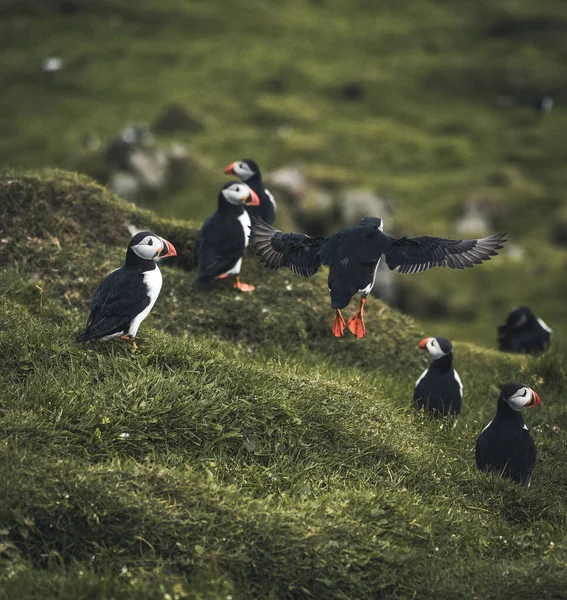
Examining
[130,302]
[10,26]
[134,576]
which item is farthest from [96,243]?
[10,26]

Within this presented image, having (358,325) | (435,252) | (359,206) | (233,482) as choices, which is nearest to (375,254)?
(435,252)

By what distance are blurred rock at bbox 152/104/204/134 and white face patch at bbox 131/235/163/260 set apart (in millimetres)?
22445

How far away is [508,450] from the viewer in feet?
22.0

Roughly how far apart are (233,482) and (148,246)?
2.14 meters

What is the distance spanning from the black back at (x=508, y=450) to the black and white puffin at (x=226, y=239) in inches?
136

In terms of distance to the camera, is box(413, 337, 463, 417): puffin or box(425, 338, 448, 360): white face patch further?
box(425, 338, 448, 360): white face patch

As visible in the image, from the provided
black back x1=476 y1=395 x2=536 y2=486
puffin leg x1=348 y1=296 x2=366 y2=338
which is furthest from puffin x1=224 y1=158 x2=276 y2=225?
black back x1=476 y1=395 x2=536 y2=486

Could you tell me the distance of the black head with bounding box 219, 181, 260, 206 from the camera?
938 cm

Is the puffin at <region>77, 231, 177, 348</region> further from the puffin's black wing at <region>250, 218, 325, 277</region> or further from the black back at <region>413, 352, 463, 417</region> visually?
the black back at <region>413, 352, 463, 417</region>

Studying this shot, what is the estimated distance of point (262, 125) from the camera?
1187 inches

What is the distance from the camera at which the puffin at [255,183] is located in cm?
1055

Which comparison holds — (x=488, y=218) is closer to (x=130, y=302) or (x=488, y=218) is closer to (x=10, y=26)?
(x=130, y=302)

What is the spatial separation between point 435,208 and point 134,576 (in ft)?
66.4

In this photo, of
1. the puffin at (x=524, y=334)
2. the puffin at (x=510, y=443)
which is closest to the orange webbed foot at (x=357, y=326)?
the puffin at (x=510, y=443)
